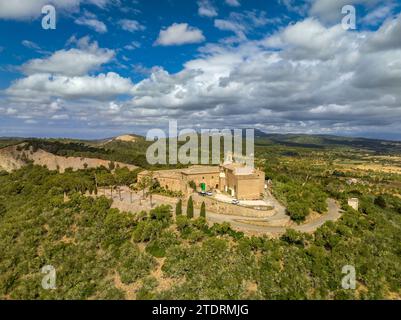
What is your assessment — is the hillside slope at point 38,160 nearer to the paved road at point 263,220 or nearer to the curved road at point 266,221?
the paved road at point 263,220

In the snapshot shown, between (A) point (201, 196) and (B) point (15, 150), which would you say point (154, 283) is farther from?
(B) point (15, 150)

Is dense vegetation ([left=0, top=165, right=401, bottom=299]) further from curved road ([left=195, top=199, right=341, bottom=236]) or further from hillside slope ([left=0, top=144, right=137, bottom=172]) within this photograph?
hillside slope ([left=0, top=144, right=137, bottom=172])

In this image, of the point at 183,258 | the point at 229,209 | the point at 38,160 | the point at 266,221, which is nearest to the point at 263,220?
the point at 266,221

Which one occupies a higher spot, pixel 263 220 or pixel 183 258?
pixel 263 220

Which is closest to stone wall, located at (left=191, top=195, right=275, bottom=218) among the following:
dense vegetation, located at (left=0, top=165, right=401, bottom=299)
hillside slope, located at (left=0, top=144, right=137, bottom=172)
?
dense vegetation, located at (left=0, top=165, right=401, bottom=299)

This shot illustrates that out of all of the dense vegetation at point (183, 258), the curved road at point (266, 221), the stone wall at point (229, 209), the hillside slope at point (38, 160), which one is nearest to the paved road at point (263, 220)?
the curved road at point (266, 221)

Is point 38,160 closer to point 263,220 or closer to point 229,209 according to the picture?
point 229,209

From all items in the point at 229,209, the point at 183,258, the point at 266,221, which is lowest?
the point at 183,258
